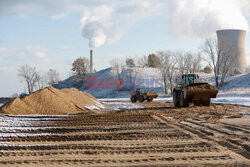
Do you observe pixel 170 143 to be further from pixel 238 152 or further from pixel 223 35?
pixel 223 35

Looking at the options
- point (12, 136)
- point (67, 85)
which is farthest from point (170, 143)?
point (67, 85)

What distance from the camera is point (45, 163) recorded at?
5.11 m

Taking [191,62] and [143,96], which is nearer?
[143,96]

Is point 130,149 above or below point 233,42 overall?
below

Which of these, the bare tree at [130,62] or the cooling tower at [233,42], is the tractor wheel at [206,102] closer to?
the cooling tower at [233,42]

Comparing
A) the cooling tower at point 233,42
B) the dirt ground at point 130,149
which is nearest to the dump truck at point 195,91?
the dirt ground at point 130,149

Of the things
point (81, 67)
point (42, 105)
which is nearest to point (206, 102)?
point (42, 105)

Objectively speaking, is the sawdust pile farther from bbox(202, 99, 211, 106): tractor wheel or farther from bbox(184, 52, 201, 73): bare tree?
bbox(184, 52, 201, 73): bare tree

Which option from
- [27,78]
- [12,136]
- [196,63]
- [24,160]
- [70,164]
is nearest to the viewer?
[70,164]

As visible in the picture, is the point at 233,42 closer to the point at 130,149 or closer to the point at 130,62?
the point at 130,62

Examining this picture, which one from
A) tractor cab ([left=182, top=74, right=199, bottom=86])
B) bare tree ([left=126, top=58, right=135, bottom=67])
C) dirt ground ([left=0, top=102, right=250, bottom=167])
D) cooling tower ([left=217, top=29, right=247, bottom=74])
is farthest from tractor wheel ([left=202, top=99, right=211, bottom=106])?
bare tree ([left=126, top=58, right=135, bottom=67])

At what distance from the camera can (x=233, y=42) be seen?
45.6 meters

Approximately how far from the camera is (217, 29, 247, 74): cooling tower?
147ft

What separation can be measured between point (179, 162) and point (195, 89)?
11.3 metres
